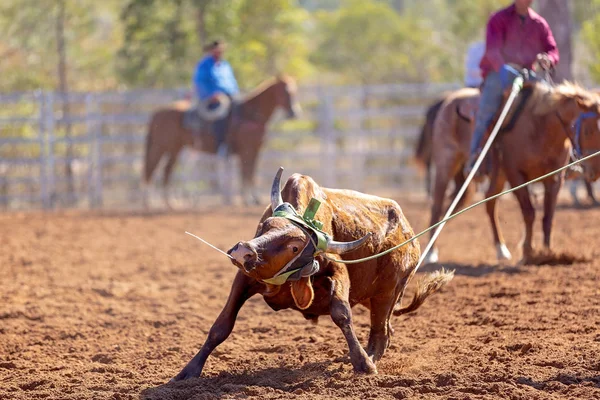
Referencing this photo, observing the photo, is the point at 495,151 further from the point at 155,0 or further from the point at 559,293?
the point at 155,0

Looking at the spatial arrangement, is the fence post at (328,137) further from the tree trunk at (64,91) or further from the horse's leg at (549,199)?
the horse's leg at (549,199)

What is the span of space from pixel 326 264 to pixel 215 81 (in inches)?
439

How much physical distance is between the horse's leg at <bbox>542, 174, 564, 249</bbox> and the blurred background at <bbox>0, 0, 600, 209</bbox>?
25.2ft

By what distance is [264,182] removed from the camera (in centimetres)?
1788

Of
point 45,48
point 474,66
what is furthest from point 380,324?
point 45,48

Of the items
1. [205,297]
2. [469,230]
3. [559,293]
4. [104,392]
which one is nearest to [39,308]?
[205,297]

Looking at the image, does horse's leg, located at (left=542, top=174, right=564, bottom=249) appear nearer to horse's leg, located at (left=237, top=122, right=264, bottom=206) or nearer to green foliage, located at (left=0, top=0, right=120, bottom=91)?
horse's leg, located at (left=237, top=122, right=264, bottom=206)

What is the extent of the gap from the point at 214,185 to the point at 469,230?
8.09 m

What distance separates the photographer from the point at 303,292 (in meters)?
4.21

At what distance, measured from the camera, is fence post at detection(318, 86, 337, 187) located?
1644cm

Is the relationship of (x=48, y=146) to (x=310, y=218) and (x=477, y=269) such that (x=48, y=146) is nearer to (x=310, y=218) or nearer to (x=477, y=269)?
(x=477, y=269)

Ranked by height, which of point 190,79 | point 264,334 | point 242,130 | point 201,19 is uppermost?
point 201,19

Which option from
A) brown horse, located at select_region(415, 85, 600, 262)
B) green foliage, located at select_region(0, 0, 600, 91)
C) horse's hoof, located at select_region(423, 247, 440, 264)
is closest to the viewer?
horse's hoof, located at select_region(423, 247, 440, 264)

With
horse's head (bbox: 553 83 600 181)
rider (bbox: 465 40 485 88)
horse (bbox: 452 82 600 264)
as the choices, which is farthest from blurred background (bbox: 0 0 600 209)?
horse's head (bbox: 553 83 600 181)
